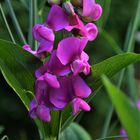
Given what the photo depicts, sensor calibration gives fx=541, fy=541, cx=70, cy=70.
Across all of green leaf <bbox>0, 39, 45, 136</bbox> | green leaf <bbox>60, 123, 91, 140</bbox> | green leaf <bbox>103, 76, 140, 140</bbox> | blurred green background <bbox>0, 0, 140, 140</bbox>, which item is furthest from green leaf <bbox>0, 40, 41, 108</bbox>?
blurred green background <bbox>0, 0, 140, 140</bbox>

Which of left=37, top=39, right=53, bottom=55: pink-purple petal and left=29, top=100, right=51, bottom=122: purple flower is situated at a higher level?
left=37, top=39, right=53, bottom=55: pink-purple petal

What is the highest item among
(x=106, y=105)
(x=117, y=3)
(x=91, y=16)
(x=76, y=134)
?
(x=91, y=16)

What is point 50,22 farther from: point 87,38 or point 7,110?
point 7,110

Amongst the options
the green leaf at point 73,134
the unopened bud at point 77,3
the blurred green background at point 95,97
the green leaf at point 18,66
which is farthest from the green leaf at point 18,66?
the blurred green background at point 95,97

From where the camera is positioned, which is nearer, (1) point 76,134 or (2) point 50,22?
(2) point 50,22

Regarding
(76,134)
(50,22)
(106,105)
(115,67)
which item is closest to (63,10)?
(50,22)

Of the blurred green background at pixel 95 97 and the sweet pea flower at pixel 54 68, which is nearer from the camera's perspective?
the sweet pea flower at pixel 54 68

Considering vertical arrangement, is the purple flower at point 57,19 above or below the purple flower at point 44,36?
above

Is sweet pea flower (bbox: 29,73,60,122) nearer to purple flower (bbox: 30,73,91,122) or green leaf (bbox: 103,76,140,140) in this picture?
purple flower (bbox: 30,73,91,122)

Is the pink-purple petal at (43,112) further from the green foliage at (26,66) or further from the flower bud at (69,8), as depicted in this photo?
the flower bud at (69,8)
